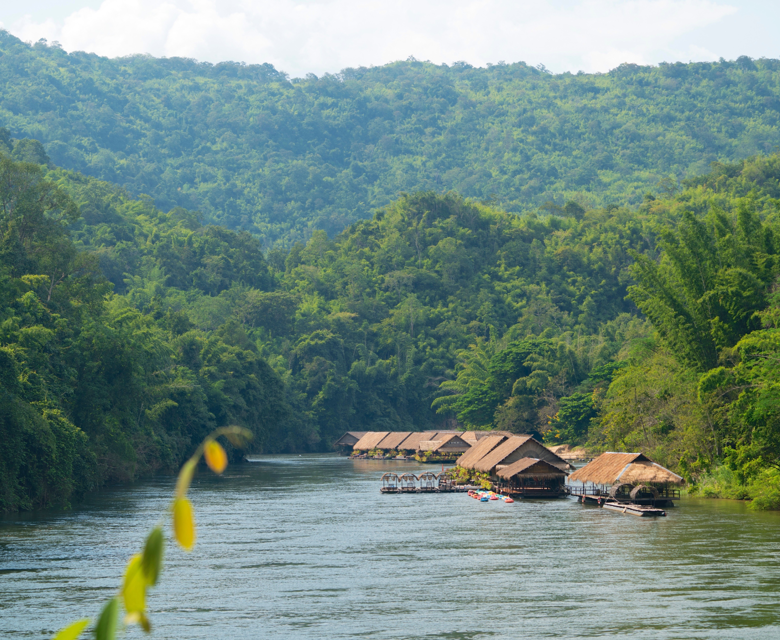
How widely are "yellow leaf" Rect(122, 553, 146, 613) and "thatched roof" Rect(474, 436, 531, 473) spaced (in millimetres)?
50049

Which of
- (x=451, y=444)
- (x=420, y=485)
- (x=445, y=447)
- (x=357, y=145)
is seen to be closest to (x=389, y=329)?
(x=451, y=444)

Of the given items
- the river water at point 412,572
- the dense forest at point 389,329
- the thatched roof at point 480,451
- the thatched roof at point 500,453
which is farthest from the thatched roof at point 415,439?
the river water at point 412,572

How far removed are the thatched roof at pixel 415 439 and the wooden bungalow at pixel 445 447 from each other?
1.90 m

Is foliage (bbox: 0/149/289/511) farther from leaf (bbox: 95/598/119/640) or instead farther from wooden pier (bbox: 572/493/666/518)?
leaf (bbox: 95/598/119/640)

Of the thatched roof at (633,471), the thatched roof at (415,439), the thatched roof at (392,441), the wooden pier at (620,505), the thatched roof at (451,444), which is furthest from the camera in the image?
the thatched roof at (392,441)

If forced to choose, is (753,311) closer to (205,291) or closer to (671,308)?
(671,308)

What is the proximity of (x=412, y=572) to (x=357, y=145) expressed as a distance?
178233mm

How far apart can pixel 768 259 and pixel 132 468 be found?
115 feet

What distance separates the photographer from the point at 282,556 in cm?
2742

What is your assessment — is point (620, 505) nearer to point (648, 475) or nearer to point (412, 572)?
point (648, 475)

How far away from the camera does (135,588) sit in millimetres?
1551

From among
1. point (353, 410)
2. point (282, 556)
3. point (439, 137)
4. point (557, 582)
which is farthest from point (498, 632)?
point (439, 137)

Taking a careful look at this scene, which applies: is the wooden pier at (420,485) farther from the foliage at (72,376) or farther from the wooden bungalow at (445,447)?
the wooden bungalow at (445,447)

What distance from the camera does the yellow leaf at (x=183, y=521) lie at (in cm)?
151
